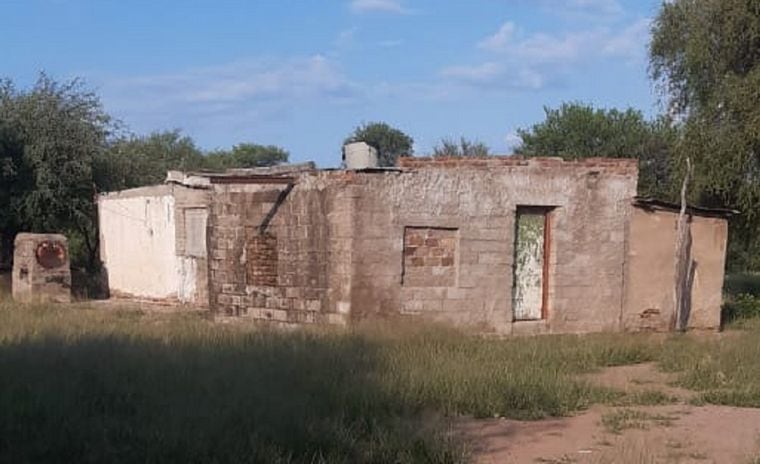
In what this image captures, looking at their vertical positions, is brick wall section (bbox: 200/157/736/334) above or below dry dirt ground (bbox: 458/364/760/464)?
above

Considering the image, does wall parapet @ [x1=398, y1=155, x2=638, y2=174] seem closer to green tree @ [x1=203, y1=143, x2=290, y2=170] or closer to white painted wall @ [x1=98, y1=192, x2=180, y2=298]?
white painted wall @ [x1=98, y1=192, x2=180, y2=298]

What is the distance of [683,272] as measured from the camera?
17391mm

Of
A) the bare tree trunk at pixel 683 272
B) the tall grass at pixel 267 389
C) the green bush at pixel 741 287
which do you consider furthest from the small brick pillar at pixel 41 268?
the green bush at pixel 741 287

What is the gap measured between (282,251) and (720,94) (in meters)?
10.2

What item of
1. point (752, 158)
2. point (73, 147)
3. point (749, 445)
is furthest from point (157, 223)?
point (749, 445)

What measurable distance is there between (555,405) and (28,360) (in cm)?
537

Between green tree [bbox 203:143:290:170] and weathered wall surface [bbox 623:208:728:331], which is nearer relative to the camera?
weathered wall surface [bbox 623:208:728:331]

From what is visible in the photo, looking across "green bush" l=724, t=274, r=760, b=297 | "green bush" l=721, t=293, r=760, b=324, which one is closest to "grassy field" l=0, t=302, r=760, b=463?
"green bush" l=721, t=293, r=760, b=324

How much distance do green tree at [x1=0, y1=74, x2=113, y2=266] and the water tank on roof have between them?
42.6 ft

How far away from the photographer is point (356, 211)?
15133mm

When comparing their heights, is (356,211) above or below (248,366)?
above

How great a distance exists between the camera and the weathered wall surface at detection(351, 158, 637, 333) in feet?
50.1

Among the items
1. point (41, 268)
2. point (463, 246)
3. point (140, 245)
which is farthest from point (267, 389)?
point (140, 245)

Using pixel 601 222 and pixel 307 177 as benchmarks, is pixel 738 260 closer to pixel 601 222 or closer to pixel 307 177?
pixel 601 222
